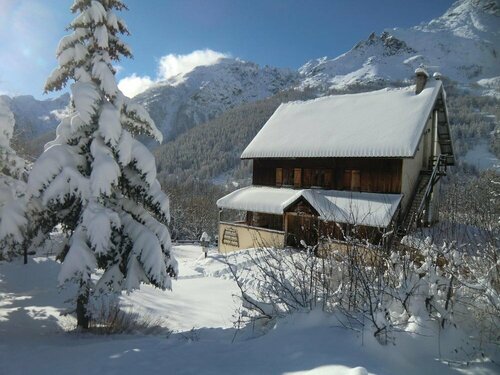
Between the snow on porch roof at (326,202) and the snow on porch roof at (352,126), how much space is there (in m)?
2.39

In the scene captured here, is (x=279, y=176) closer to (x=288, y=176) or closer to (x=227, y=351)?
(x=288, y=176)

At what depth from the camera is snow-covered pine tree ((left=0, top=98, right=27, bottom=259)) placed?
889 cm

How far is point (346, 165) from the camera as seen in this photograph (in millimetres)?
21094

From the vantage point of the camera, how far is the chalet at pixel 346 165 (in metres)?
19.2

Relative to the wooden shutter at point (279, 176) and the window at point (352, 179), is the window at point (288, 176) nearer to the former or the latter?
the wooden shutter at point (279, 176)

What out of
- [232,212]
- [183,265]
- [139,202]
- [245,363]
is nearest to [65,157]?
[139,202]

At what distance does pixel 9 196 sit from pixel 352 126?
1852cm

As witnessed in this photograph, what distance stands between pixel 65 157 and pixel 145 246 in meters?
3.12

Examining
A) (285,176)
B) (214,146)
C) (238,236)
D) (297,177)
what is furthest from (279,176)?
(214,146)

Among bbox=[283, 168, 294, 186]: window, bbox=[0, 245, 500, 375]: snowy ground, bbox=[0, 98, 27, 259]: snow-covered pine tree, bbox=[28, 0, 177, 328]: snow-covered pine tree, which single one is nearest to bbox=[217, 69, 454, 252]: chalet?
bbox=[283, 168, 294, 186]: window

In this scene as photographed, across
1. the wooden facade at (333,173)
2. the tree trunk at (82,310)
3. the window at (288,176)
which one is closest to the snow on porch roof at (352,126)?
the wooden facade at (333,173)

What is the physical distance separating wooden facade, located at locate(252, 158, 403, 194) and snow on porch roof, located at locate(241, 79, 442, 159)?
976 mm

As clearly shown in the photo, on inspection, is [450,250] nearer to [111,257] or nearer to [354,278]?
[354,278]

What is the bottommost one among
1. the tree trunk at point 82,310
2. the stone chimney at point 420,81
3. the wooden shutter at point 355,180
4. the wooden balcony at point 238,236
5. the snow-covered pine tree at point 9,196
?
the tree trunk at point 82,310
